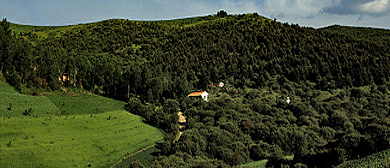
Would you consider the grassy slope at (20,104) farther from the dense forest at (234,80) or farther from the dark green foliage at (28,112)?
the dense forest at (234,80)

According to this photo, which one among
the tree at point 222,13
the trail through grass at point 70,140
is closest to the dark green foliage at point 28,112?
the trail through grass at point 70,140

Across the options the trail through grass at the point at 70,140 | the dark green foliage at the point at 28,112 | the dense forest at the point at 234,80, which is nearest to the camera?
the trail through grass at the point at 70,140

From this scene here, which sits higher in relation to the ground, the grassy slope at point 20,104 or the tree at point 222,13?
the tree at point 222,13

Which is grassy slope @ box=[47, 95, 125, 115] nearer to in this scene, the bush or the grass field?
the grass field

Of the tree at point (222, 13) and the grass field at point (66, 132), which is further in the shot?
the tree at point (222, 13)

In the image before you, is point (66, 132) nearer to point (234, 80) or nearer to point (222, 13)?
point (234, 80)

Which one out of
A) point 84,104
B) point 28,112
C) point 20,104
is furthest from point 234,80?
point 20,104

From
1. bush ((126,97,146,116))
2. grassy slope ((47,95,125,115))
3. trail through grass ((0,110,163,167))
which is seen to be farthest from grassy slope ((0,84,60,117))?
bush ((126,97,146,116))

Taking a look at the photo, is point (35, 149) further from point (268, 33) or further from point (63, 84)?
point (268, 33)
